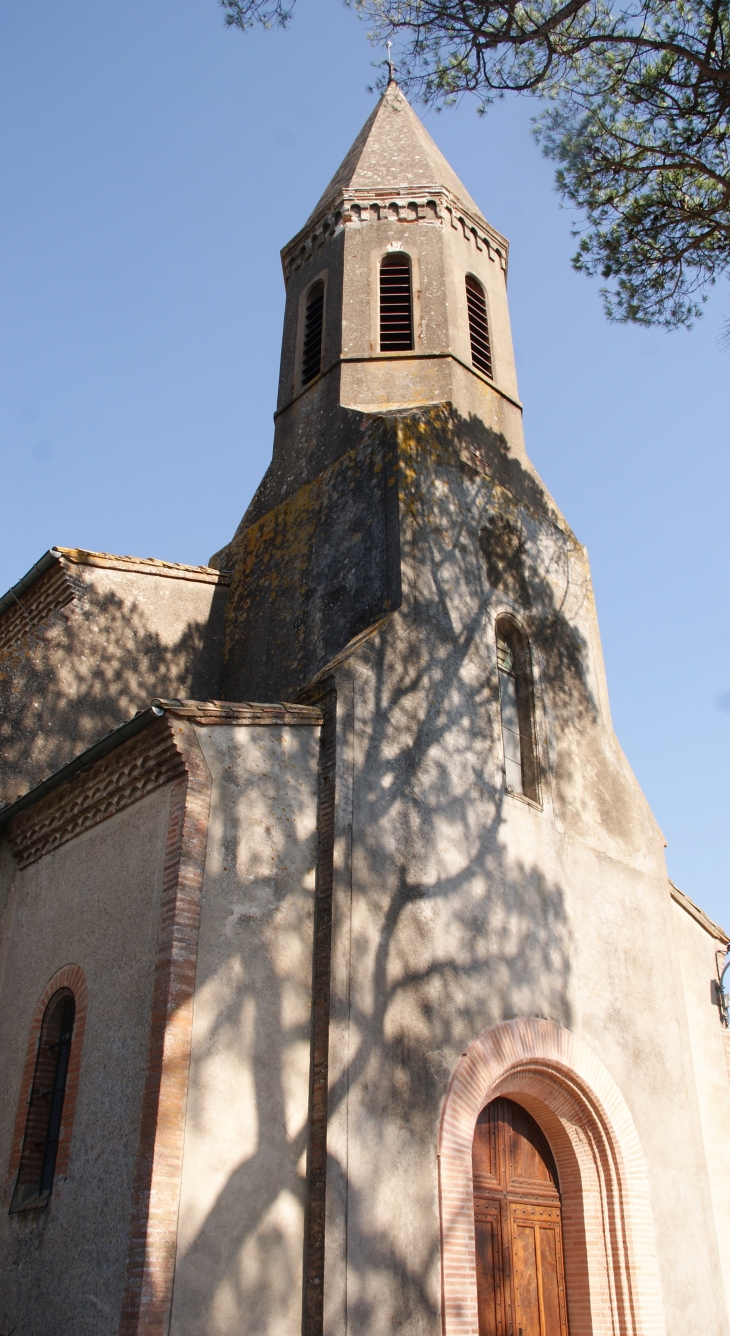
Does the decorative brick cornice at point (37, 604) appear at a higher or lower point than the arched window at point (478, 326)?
lower

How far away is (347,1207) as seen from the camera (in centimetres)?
695

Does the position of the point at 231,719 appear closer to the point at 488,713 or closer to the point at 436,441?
the point at 488,713

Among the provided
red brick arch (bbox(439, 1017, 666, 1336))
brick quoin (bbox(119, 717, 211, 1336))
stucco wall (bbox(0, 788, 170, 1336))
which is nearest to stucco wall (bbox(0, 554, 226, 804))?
stucco wall (bbox(0, 788, 170, 1336))

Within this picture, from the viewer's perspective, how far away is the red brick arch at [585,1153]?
838 centimetres

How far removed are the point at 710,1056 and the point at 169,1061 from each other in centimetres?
746

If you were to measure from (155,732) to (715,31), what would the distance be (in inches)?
308

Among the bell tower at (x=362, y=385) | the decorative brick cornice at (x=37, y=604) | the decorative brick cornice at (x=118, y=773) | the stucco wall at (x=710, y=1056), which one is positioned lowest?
the stucco wall at (x=710, y=1056)

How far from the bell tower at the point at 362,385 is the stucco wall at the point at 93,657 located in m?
0.50

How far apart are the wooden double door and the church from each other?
0.03 meters

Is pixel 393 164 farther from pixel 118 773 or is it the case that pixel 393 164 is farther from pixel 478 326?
pixel 118 773

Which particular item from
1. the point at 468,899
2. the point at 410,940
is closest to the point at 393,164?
the point at 468,899

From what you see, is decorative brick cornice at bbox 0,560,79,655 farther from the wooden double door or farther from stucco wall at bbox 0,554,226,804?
the wooden double door

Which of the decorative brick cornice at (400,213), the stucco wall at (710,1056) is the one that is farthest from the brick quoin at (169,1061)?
the decorative brick cornice at (400,213)

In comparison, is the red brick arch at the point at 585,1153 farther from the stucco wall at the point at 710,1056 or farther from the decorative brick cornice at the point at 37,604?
the decorative brick cornice at the point at 37,604
